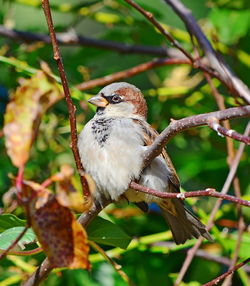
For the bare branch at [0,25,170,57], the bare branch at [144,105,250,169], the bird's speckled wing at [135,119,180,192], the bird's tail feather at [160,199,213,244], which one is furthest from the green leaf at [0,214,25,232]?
the bare branch at [0,25,170,57]

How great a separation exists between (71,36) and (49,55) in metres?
0.21

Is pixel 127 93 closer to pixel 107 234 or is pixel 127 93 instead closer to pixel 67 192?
pixel 107 234

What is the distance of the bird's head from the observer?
2.21 meters

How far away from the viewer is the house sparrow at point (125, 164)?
1908mm

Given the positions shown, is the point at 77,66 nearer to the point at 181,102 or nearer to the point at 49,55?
the point at 49,55

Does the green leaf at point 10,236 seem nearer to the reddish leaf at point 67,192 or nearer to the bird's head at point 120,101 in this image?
the reddish leaf at point 67,192

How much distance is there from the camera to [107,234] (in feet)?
5.20

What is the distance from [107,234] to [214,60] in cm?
86

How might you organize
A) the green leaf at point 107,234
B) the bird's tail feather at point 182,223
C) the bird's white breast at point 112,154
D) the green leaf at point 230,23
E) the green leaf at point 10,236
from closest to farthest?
the green leaf at point 10,236 < the green leaf at point 107,234 < the bird's white breast at point 112,154 < the bird's tail feather at point 182,223 < the green leaf at point 230,23

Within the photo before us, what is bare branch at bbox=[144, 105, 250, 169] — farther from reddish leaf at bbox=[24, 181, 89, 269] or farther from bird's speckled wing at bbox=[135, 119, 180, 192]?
bird's speckled wing at bbox=[135, 119, 180, 192]

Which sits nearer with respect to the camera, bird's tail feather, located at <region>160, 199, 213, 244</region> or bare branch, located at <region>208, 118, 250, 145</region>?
bare branch, located at <region>208, 118, 250, 145</region>

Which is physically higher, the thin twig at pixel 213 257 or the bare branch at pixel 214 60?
the bare branch at pixel 214 60

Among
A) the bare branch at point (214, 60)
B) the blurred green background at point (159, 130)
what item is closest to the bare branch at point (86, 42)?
the blurred green background at point (159, 130)

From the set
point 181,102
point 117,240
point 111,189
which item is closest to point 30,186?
point 117,240
